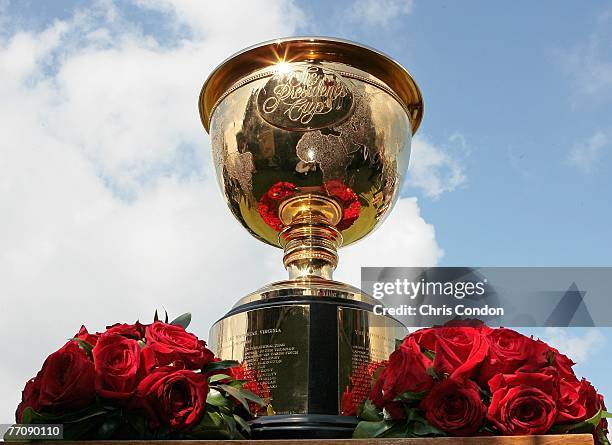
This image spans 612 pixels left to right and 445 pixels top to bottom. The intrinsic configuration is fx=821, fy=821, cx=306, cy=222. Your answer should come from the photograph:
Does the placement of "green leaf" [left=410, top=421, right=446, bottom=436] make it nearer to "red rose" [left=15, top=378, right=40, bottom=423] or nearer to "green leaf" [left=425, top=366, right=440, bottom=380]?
"green leaf" [left=425, top=366, right=440, bottom=380]

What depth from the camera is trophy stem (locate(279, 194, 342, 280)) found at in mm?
3031

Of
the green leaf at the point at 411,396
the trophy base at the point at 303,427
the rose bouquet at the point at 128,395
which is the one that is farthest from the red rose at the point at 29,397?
the green leaf at the point at 411,396

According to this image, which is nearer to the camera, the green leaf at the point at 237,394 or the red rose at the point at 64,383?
the red rose at the point at 64,383

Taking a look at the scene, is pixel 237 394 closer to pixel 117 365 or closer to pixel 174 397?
pixel 174 397

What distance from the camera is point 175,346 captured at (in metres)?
2.33

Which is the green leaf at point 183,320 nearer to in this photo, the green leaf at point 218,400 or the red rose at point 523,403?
the green leaf at point 218,400

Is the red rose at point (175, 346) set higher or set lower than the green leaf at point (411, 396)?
higher

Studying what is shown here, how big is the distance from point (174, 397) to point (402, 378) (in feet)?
2.01

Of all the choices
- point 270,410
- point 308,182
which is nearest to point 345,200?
point 308,182

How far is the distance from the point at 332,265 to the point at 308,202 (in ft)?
0.83

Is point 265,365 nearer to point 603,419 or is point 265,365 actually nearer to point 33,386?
point 33,386

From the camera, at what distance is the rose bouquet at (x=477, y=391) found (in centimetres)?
210

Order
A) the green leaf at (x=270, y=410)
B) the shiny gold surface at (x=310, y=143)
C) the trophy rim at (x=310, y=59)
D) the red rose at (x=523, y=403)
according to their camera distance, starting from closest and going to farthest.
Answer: the red rose at (x=523, y=403), the green leaf at (x=270, y=410), the shiny gold surface at (x=310, y=143), the trophy rim at (x=310, y=59)

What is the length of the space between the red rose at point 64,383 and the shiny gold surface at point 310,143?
105cm
